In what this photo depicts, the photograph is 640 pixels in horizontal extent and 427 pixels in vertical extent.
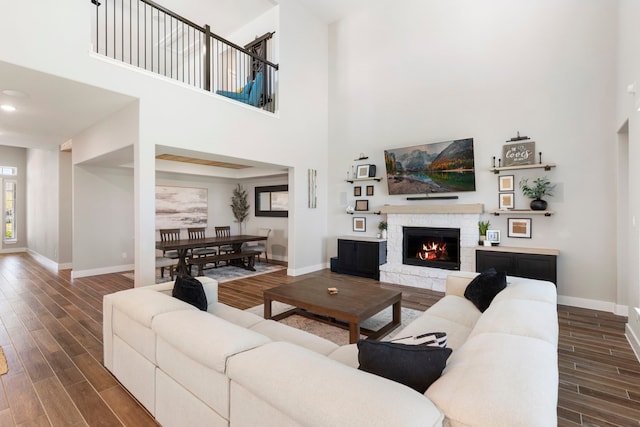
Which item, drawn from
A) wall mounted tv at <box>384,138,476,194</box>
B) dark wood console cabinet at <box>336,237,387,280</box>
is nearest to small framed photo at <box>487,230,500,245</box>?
wall mounted tv at <box>384,138,476,194</box>

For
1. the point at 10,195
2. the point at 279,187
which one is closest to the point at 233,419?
the point at 279,187

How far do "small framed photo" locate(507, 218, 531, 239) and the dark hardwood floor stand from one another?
3.79ft

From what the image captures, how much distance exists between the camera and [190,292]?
254cm

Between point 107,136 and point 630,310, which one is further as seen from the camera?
point 107,136

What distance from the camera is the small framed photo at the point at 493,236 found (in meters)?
5.01

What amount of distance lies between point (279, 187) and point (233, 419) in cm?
724

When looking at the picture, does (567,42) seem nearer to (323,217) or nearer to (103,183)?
(323,217)

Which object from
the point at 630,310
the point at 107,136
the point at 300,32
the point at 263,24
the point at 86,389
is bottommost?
the point at 86,389

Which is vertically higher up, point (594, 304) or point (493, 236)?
point (493, 236)

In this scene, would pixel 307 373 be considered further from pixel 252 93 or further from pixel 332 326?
pixel 252 93

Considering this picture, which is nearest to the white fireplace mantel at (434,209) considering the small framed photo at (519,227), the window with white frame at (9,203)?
the small framed photo at (519,227)

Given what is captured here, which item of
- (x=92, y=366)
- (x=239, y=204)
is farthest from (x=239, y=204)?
(x=92, y=366)

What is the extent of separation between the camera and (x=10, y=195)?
934cm

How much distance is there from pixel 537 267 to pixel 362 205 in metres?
3.26
